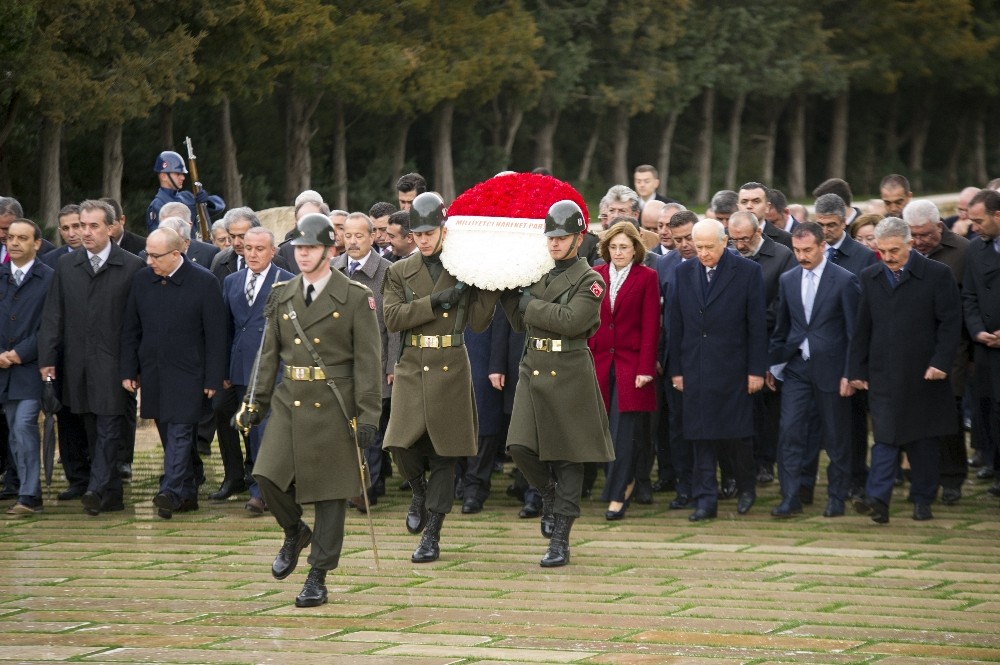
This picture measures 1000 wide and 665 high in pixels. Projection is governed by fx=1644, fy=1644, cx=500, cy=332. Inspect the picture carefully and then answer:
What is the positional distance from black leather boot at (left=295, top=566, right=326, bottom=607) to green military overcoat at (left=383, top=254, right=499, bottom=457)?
1.44 meters

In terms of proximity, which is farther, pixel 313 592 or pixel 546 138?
pixel 546 138

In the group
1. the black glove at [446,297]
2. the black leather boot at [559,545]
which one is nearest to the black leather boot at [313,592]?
the black leather boot at [559,545]

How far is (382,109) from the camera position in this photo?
3541 cm

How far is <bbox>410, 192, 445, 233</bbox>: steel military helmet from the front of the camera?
9656 mm

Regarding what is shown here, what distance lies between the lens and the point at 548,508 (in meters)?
10.3

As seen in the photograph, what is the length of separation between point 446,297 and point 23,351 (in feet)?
13.0

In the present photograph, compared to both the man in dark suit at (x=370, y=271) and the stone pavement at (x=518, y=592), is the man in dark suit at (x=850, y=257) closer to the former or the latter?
the stone pavement at (x=518, y=592)

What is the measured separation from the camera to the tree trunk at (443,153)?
128 feet

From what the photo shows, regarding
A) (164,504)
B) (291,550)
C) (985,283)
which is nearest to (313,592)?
(291,550)

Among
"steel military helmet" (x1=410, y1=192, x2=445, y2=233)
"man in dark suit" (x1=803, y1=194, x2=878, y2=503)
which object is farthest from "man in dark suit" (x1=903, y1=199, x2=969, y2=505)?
"steel military helmet" (x1=410, y1=192, x2=445, y2=233)

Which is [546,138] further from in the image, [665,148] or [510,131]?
[665,148]

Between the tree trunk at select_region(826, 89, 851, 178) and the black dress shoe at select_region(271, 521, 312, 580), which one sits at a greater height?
the tree trunk at select_region(826, 89, 851, 178)

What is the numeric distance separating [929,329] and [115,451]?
5.82 m

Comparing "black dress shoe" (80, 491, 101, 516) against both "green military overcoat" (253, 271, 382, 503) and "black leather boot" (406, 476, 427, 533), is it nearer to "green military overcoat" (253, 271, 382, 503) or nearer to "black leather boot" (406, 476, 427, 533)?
"black leather boot" (406, 476, 427, 533)
